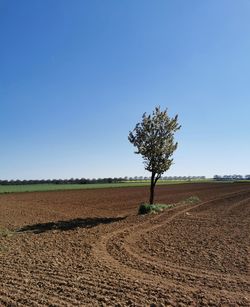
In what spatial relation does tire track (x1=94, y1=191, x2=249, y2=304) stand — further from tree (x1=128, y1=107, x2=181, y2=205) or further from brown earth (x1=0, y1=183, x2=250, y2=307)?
tree (x1=128, y1=107, x2=181, y2=205)

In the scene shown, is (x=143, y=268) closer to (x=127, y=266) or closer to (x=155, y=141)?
(x=127, y=266)

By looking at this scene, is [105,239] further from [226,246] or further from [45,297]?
[45,297]

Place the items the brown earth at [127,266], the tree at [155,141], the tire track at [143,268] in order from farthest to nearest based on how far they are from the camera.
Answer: the tree at [155,141], the tire track at [143,268], the brown earth at [127,266]

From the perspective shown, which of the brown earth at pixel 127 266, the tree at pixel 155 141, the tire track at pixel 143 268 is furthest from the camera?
the tree at pixel 155 141

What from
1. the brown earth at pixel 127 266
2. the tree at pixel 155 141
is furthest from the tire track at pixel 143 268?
the tree at pixel 155 141

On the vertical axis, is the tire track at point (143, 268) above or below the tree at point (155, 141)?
below

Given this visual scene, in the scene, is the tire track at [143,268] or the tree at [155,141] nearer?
the tire track at [143,268]

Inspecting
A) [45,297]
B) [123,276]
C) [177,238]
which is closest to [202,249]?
[177,238]

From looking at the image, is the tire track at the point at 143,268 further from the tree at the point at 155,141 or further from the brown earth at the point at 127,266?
the tree at the point at 155,141

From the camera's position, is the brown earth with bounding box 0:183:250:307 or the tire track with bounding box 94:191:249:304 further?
the tire track with bounding box 94:191:249:304

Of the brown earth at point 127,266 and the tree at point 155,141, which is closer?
the brown earth at point 127,266

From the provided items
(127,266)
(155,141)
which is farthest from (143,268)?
(155,141)

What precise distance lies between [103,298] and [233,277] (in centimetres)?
Result: 362

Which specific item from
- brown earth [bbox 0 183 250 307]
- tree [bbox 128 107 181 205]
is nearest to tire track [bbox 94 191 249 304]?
brown earth [bbox 0 183 250 307]
